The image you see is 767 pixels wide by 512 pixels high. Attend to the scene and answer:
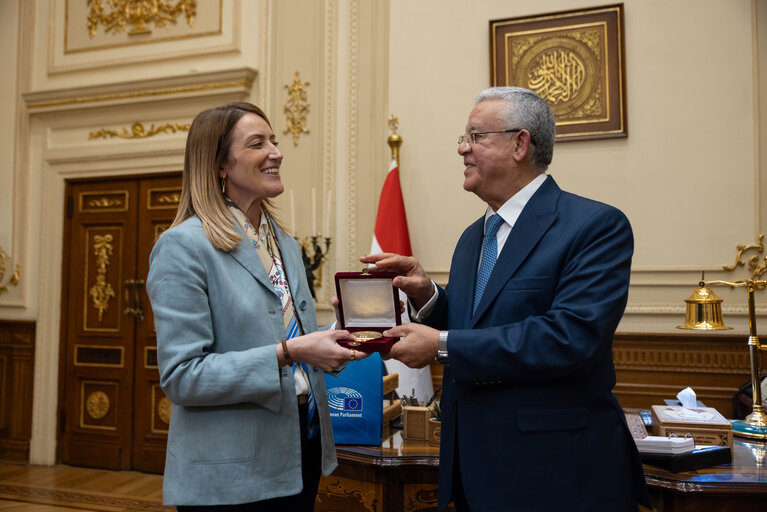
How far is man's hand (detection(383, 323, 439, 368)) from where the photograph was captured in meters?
1.55

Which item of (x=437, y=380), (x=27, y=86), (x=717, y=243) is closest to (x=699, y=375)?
(x=717, y=243)

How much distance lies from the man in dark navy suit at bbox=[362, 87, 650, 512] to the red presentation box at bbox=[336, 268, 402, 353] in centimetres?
17

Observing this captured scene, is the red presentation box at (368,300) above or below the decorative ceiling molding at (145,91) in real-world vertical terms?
below

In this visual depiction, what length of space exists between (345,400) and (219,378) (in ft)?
2.71

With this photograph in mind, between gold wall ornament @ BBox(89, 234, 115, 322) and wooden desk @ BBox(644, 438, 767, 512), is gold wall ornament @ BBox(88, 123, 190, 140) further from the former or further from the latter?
wooden desk @ BBox(644, 438, 767, 512)

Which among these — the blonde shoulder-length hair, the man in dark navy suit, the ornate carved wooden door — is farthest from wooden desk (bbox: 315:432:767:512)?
the ornate carved wooden door

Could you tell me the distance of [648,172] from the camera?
4.03 m

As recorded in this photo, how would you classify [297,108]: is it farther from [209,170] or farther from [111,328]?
[209,170]

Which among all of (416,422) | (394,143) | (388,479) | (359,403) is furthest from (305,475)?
(394,143)

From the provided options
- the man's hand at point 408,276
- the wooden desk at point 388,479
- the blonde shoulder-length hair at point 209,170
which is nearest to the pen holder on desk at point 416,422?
the wooden desk at point 388,479

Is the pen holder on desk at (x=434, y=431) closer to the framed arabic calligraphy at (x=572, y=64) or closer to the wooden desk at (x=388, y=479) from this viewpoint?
the wooden desk at (x=388, y=479)

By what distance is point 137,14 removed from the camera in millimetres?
5277

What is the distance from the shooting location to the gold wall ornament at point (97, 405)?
A: 5.29 metres

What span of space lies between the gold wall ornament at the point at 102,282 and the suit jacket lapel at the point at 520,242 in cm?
443
